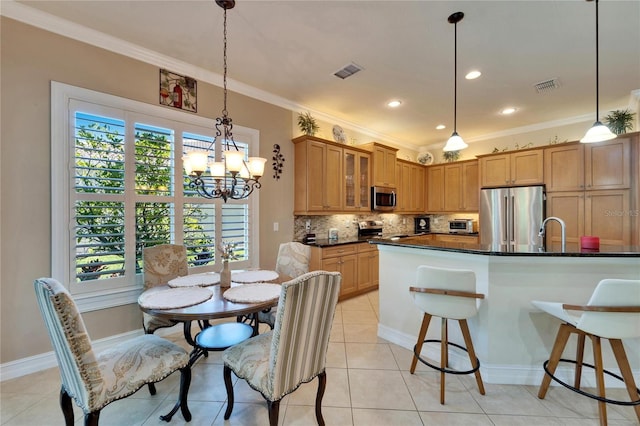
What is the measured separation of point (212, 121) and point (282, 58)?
3.68 ft

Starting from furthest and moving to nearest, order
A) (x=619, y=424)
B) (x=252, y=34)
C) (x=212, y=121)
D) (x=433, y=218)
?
(x=433, y=218) < (x=212, y=121) < (x=252, y=34) < (x=619, y=424)

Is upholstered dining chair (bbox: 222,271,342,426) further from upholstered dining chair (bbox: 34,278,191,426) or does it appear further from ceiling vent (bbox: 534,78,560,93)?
ceiling vent (bbox: 534,78,560,93)

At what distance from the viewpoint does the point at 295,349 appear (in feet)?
4.66

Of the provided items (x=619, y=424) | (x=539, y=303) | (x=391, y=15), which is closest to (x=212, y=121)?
(x=391, y=15)

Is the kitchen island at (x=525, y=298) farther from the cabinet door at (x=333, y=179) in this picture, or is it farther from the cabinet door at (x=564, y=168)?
the cabinet door at (x=564, y=168)

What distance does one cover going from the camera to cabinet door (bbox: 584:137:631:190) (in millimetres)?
3641

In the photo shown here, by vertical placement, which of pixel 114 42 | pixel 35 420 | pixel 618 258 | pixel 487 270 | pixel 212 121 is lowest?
pixel 35 420

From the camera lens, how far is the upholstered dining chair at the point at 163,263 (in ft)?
7.95

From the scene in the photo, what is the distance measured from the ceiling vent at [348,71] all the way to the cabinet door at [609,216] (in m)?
4.00

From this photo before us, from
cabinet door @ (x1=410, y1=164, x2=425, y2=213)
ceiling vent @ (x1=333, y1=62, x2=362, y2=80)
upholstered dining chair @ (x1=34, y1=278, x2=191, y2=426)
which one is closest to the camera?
upholstered dining chair @ (x1=34, y1=278, x2=191, y2=426)

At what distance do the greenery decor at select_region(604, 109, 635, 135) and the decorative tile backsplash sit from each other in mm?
2494

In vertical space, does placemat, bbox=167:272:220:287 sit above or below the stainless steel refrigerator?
→ below

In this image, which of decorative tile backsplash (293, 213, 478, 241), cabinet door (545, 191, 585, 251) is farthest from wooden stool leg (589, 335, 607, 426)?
decorative tile backsplash (293, 213, 478, 241)

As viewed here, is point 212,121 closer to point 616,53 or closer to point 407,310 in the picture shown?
point 407,310
